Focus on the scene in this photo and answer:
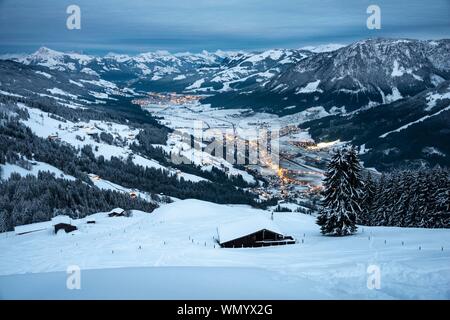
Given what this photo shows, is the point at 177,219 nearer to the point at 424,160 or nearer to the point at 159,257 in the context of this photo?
the point at 159,257

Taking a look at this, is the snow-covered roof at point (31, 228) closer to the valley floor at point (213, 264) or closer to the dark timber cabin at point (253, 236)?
the valley floor at point (213, 264)

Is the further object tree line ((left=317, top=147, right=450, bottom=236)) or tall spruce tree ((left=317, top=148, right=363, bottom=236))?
tree line ((left=317, top=147, right=450, bottom=236))

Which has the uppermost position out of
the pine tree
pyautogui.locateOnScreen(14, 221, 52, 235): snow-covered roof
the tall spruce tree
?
the tall spruce tree

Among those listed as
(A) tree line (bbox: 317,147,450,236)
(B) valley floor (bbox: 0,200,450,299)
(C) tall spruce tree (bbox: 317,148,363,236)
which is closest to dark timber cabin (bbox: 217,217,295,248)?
(B) valley floor (bbox: 0,200,450,299)

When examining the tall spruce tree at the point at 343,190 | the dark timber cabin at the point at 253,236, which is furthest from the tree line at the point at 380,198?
the dark timber cabin at the point at 253,236

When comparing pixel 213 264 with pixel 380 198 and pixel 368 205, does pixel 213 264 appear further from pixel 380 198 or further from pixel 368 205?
pixel 368 205

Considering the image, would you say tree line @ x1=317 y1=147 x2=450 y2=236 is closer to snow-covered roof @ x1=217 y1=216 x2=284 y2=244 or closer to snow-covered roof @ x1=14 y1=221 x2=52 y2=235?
snow-covered roof @ x1=217 y1=216 x2=284 y2=244

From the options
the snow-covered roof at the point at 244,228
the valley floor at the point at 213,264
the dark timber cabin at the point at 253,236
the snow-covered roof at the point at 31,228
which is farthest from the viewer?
the snow-covered roof at the point at 31,228
